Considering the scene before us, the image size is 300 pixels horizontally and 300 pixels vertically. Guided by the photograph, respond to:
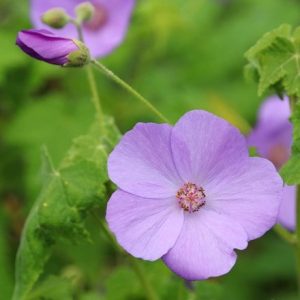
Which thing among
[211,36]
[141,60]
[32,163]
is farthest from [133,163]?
[211,36]

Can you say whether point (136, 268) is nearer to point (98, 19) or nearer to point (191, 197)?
point (191, 197)

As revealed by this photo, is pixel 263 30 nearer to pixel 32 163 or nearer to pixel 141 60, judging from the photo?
pixel 141 60

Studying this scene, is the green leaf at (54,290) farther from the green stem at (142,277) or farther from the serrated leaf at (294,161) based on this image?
the serrated leaf at (294,161)

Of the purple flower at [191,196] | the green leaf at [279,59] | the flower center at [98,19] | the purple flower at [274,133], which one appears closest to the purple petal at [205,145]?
the purple flower at [191,196]

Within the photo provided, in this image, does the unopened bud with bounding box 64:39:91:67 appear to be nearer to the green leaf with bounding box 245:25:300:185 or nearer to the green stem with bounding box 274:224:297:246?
the green leaf with bounding box 245:25:300:185

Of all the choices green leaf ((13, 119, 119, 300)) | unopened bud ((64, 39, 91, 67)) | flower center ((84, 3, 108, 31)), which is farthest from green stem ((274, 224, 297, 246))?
flower center ((84, 3, 108, 31))
